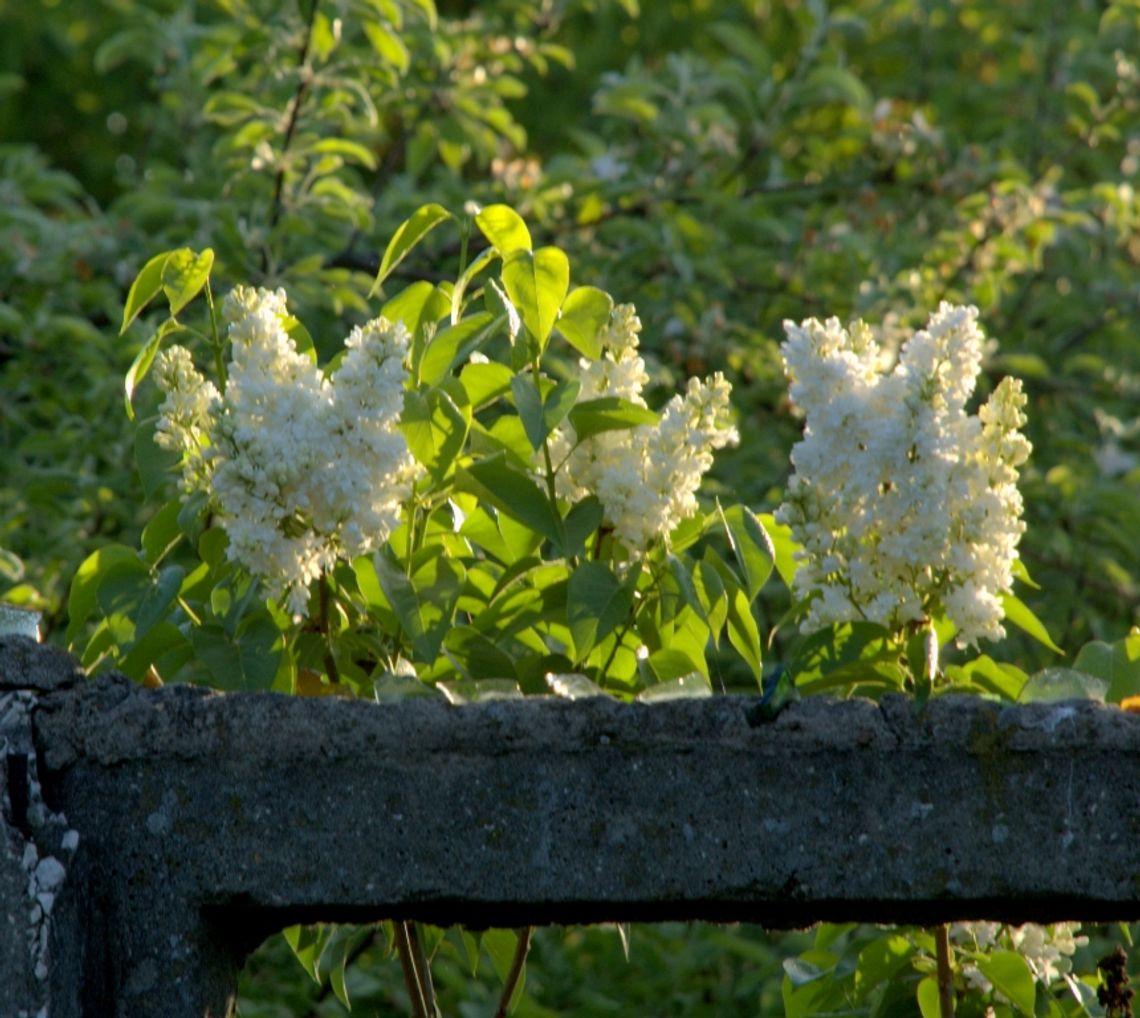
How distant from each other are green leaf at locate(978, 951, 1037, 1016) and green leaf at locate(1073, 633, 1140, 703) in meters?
0.28

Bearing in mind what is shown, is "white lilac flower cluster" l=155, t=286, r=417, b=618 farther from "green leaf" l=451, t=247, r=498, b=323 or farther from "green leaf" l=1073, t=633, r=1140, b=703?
"green leaf" l=1073, t=633, r=1140, b=703

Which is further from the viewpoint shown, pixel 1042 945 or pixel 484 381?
pixel 1042 945

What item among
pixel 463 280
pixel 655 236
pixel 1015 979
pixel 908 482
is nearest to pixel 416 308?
pixel 463 280

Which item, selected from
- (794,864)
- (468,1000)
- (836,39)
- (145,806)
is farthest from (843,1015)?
(836,39)

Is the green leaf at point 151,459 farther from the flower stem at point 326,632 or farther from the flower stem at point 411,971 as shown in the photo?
the flower stem at point 411,971

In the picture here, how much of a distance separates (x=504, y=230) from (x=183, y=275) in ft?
1.04

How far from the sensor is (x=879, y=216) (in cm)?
419

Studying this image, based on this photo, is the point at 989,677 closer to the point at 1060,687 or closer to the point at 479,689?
the point at 1060,687

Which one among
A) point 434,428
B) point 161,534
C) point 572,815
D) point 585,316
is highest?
point 585,316

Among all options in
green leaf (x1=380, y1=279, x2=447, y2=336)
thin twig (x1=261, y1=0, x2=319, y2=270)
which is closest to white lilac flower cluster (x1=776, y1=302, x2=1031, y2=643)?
green leaf (x1=380, y1=279, x2=447, y2=336)

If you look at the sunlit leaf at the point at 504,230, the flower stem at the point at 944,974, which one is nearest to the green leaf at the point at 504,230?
the sunlit leaf at the point at 504,230

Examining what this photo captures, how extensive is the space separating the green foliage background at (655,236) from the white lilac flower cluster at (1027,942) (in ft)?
4.21

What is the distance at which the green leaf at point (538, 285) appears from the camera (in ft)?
5.06

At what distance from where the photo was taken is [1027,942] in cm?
176
